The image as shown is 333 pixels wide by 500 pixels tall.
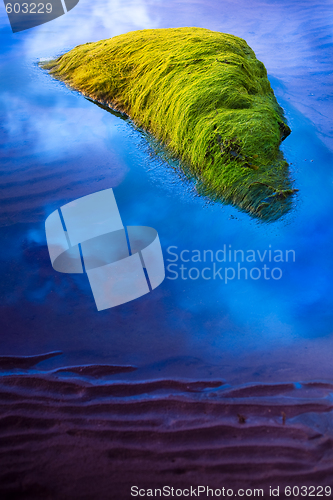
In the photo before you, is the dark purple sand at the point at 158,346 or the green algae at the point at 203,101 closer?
the dark purple sand at the point at 158,346

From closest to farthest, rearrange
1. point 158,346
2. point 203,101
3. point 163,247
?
point 158,346
point 163,247
point 203,101

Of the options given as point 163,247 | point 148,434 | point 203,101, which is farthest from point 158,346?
point 203,101

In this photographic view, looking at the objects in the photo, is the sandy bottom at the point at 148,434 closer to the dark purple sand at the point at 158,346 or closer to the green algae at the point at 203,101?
the dark purple sand at the point at 158,346

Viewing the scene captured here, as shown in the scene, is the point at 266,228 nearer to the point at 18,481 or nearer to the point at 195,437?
the point at 195,437

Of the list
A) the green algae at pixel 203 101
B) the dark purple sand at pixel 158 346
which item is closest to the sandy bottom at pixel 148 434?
the dark purple sand at pixel 158 346

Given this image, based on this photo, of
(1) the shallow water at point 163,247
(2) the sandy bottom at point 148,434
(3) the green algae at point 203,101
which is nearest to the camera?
(2) the sandy bottom at point 148,434

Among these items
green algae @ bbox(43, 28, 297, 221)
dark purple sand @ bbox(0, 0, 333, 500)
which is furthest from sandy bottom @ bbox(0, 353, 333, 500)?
green algae @ bbox(43, 28, 297, 221)

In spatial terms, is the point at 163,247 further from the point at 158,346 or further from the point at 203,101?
the point at 203,101
